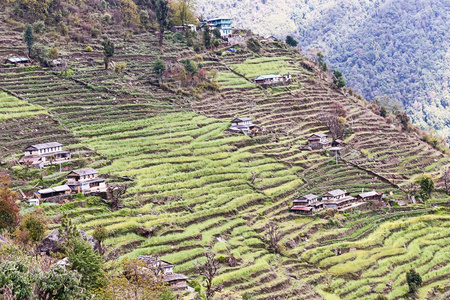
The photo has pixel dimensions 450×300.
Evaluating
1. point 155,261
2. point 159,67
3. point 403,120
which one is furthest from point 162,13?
point 155,261

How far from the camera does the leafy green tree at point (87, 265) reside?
1033 inches

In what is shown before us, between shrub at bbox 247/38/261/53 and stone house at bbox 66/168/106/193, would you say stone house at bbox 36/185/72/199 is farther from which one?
shrub at bbox 247/38/261/53

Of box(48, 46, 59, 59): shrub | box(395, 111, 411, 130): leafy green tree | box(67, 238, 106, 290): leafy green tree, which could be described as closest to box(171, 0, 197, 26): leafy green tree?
box(48, 46, 59, 59): shrub

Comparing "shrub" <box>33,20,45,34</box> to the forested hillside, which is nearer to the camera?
"shrub" <box>33,20,45,34</box>

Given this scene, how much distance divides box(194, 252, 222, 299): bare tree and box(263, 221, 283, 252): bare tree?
6.03 metres

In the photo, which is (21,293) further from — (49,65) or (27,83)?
(49,65)

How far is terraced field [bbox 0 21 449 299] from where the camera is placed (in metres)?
37.4

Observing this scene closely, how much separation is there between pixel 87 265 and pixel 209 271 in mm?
7244

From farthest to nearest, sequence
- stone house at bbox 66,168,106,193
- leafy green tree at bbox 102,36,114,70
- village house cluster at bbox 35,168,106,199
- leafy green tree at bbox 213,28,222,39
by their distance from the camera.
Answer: leafy green tree at bbox 213,28,222,39, leafy green tree at bbox 102,36,114,70, stone house at bbox 66,168,106,193, village house cluster at bbox 35,168,106,199

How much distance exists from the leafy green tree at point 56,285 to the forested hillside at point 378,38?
3602 inches

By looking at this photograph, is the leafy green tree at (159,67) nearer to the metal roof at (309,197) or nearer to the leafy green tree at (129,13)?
the leafy green tree at (129,13)

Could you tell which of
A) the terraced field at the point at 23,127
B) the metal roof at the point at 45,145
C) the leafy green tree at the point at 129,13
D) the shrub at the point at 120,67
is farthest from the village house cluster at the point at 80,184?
the leafy green tree at the point at 129,13

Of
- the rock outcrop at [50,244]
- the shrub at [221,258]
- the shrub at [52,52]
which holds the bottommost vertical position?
the shrub at [221,258]

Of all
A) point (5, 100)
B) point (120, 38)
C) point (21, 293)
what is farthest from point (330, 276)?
point (120, 38)
